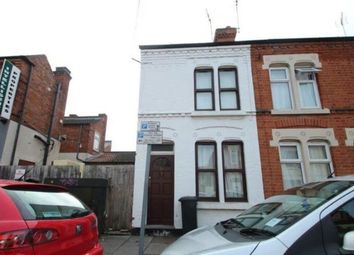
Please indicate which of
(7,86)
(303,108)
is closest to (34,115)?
(7,86)

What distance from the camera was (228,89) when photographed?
9.83 meters

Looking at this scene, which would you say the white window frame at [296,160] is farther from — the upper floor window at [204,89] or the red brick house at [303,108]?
the upper floor window at [204,89]

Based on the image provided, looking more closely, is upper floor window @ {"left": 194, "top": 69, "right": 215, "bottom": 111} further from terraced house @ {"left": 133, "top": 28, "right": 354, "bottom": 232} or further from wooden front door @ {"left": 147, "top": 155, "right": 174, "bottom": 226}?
wooden front door @ {"left": 147, "top": 155, "right": 174, "bottom": 226}

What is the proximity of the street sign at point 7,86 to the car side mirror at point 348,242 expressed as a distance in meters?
12.0

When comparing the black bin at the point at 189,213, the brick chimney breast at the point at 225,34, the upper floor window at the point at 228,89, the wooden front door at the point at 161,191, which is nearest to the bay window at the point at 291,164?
the upper floor window at the point at 228,89

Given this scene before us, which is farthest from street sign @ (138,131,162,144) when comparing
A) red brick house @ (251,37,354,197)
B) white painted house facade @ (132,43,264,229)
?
red brick house @ (251,37,354,197)

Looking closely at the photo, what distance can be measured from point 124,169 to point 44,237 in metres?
6.63

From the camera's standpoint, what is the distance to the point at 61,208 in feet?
9.77

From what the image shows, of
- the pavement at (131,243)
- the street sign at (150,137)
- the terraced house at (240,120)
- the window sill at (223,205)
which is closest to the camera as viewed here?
the street sign at (150,137)

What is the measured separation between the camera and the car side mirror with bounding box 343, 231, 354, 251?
203cm

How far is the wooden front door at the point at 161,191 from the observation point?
27.6 ft

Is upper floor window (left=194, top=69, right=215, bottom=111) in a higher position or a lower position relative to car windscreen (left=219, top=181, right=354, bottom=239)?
higher

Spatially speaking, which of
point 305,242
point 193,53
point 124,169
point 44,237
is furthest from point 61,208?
point 193,53

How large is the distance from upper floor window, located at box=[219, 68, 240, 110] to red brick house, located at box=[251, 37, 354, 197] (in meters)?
0.78
